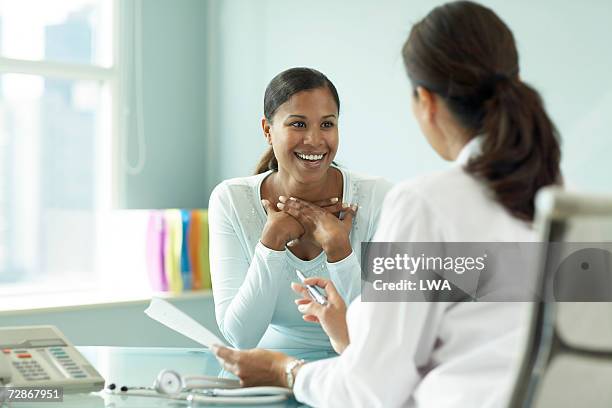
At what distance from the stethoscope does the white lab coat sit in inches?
13.2

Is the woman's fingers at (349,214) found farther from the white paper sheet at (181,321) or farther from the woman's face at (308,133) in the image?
the white paper sheet at (181,321)

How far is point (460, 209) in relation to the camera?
4.11 ft

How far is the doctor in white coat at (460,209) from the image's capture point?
124 centimetres

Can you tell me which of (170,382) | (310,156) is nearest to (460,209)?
(170,382)

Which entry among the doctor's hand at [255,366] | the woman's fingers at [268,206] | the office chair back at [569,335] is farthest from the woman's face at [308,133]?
the office chair back at [569,335]

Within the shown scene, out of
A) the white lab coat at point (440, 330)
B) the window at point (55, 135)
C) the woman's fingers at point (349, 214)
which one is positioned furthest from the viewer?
the window at point (55, 135)

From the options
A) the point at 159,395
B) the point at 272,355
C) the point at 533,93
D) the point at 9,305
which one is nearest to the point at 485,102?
the point at 533,93

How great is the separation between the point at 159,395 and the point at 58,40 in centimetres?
289

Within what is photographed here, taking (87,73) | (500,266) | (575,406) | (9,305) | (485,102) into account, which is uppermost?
(87,73)

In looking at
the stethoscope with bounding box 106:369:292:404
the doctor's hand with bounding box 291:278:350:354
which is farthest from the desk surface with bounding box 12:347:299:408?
the doctor's hand with bounding box 291:278:350:354

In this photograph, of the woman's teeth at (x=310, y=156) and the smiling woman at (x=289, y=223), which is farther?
the woman's teeth at (x=310, y=156)

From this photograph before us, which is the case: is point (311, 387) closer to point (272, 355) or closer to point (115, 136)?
point (272, 355)

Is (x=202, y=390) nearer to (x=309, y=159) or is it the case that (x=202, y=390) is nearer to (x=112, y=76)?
(x=309, y=159)

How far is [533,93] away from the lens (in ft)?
4.37
